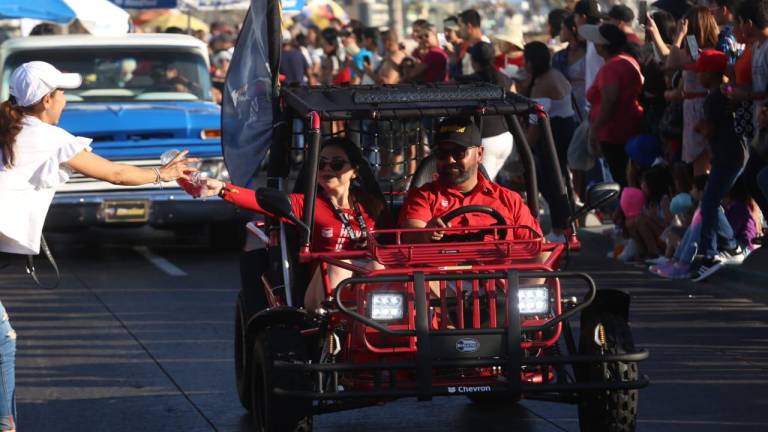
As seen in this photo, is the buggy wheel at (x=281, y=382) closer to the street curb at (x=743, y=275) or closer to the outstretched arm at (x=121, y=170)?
the outstretched arm at (x=121, y=170)

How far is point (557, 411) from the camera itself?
803 centimetres

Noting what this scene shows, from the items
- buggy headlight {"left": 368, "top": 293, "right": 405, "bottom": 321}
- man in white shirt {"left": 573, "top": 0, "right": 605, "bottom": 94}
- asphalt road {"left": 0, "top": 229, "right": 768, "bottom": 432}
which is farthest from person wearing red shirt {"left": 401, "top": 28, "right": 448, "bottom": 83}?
buggy headlight {"left": 368, "top": 293, "right": 405, "bottom": 321}

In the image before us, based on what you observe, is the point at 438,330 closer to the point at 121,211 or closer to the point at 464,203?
the point at 464,203

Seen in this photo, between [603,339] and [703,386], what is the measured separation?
5.79ft

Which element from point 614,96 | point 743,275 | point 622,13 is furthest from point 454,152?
point 622,13

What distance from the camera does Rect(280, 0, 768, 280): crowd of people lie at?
1199 cm

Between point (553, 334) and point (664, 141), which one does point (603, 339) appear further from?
point (664, 141)

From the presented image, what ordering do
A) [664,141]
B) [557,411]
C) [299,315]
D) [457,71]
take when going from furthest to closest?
[457,71] < [664,141] < [557,411] < [299,315]

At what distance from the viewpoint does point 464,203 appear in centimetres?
765

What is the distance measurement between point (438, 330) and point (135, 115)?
8326 mm

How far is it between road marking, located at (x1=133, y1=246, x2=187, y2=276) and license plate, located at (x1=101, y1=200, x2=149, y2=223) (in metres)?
0.45

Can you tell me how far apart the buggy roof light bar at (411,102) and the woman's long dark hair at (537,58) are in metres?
7.25

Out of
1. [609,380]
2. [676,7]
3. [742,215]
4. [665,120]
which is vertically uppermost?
[676,7]

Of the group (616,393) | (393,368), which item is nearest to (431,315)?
(393,368)
